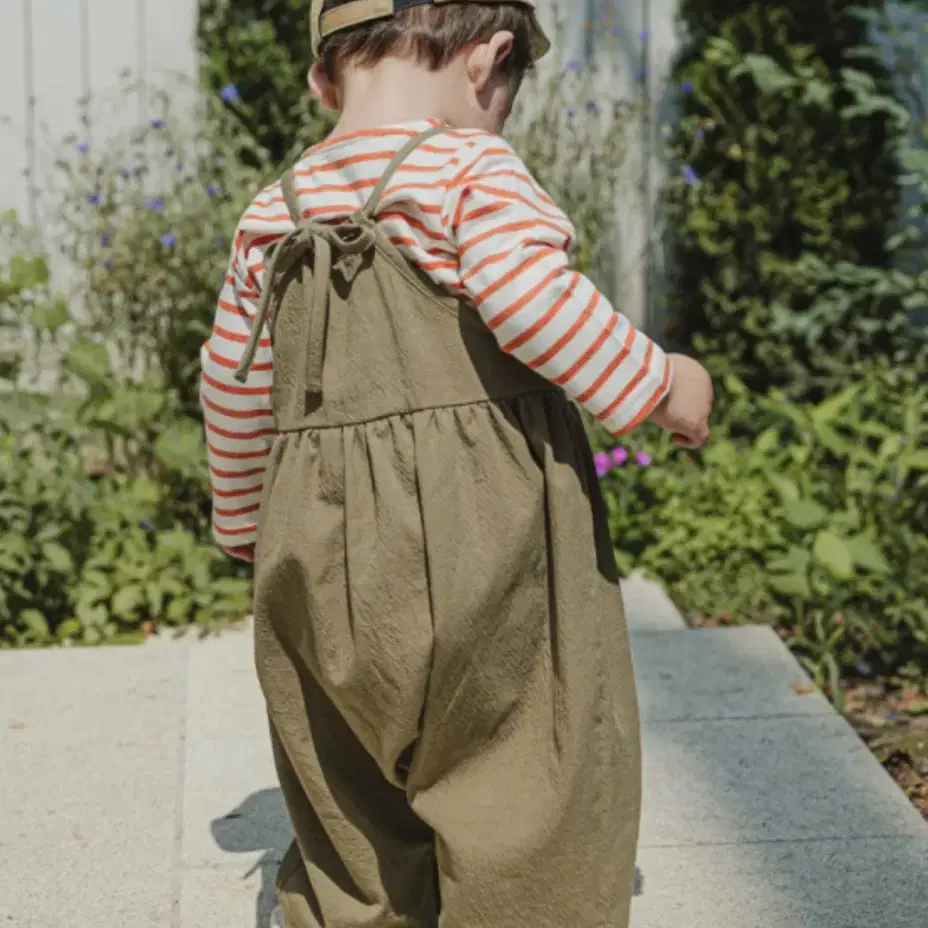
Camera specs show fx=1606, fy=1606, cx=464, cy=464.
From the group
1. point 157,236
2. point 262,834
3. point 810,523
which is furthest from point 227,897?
point 157,236

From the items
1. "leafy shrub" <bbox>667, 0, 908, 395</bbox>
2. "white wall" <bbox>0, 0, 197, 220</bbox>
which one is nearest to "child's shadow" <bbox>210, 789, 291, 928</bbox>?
"leafy shrub" <bbox>667, 0, 908, 395</bbox>

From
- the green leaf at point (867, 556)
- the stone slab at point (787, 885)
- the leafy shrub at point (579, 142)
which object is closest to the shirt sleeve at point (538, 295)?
the stone slab at point (787, 885)

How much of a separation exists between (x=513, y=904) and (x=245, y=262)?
916 millimetres

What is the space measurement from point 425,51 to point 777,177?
3.43m

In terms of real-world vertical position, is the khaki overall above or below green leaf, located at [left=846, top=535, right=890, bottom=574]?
above

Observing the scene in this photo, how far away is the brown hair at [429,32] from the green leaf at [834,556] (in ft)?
7.05

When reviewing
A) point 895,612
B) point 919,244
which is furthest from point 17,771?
point 919,244

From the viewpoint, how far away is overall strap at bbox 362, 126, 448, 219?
1973 millimetres

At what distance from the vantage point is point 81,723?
3469 mm

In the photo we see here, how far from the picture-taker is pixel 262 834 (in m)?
2.94

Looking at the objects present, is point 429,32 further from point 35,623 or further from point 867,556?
point 35,623

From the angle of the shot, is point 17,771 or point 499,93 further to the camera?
point 17,771

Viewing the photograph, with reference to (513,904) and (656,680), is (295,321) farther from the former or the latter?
(656,680)

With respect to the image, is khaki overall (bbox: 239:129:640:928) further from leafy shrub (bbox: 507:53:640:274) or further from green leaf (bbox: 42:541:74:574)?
leafy shrub (bbox: 507:53:640:274)
